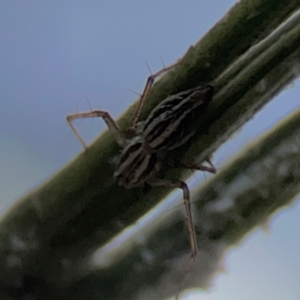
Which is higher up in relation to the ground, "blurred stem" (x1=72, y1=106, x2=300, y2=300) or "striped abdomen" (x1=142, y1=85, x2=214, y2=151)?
"striped abdomen" (x1=142, y1=85, x2=214, y2=151)

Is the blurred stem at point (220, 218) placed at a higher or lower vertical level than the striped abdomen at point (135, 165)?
lower

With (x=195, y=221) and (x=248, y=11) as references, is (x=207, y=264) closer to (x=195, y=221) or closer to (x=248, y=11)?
(x=195, y=221)

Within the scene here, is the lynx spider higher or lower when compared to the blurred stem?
higher

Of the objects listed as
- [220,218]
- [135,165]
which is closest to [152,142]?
[135,165]

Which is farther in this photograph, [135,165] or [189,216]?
[135,165]

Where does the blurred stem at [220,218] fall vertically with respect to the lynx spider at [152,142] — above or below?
below

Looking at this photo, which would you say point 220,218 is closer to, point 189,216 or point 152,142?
point 189,216

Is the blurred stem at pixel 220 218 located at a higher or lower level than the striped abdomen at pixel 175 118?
lower

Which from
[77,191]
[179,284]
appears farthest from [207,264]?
[77,191]
